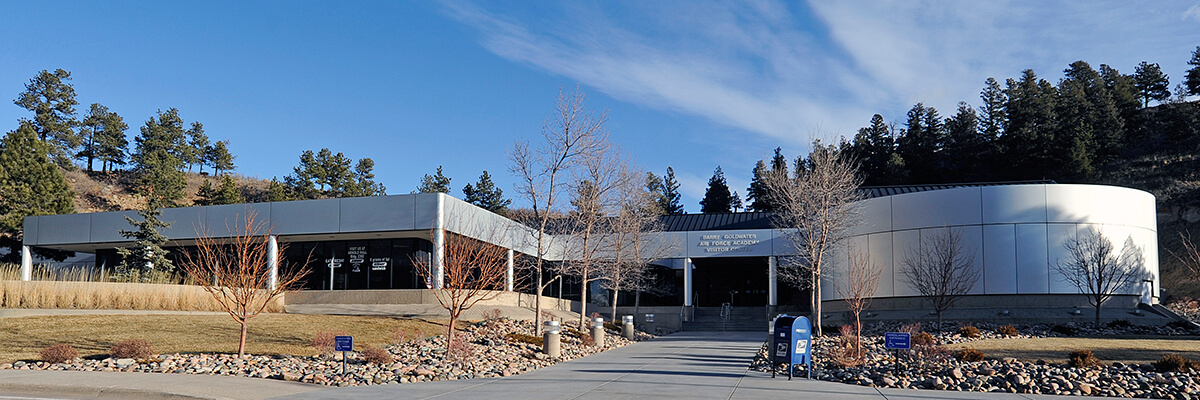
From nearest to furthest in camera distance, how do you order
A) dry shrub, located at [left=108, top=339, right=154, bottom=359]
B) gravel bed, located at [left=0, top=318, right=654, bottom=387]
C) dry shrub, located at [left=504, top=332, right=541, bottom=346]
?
1. gravel bed, located at [left=0, top=318, right=654, bottom=387]
2. dry shrub, located at [left=108, top=339, right=154, bottom=359]
3. dry shrub, located at [left=504, top=332, right=541, bottom=346]

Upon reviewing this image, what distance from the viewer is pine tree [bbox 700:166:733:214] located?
10788cm

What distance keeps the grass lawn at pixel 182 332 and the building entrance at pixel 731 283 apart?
101 ft

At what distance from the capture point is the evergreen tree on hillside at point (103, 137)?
82.1 meters

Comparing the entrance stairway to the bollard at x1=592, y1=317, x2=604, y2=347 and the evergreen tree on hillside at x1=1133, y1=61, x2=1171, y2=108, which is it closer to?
the bollard at x1=592, y1=317, x2=604, y2=347

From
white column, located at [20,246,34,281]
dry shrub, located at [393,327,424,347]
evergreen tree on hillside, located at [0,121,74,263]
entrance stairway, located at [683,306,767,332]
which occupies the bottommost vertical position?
entrance stairway, located at [683,306,767,332]

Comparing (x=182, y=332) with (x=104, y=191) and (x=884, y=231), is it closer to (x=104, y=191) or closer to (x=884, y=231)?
(x=884, y=231)

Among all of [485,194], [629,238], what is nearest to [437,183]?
[485,194]

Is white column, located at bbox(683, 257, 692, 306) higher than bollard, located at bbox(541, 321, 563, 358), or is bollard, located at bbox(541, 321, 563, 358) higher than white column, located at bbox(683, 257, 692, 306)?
white column, located at bbox(683, 257, 692, 306)

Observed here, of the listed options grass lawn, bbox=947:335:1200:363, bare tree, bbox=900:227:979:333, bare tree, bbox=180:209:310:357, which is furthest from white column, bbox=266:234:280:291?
bare tree, bbox=900:227:979:333

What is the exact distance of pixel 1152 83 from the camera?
101 metres

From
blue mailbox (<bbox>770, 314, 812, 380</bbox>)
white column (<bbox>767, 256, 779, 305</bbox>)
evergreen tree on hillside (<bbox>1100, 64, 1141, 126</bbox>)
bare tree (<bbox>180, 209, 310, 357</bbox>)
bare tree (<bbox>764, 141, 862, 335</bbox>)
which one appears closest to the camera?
blue mailbox (<bbox>770, 314, 812, 380</bbox>)

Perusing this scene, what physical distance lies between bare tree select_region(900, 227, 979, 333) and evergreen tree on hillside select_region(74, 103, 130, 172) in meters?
75.3

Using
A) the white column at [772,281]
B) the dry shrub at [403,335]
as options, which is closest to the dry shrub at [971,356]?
the dry shrub at [403,335]

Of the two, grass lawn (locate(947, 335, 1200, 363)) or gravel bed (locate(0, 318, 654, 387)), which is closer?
gravel bed (locate(0, 318, 654, 387))
